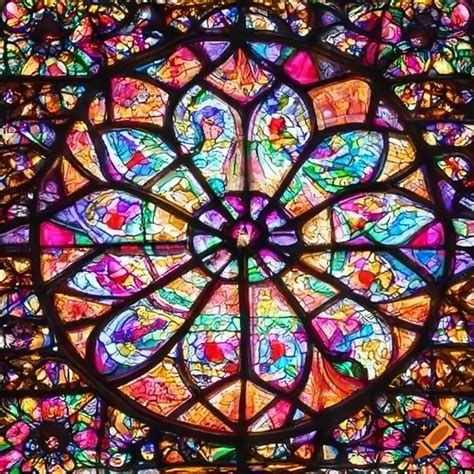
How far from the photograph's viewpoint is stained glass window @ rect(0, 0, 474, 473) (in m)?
15.9

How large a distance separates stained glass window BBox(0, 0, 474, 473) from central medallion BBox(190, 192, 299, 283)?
0.5 inches

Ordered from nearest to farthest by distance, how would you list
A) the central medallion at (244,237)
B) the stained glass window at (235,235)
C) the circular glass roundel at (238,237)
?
the stained glass window at (235,235), the circular glass roundel at (238,237), the central medallion at (244,237)

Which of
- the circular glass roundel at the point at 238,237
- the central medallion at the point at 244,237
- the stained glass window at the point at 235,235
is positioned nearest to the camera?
the stained glass window at the point at 235,235

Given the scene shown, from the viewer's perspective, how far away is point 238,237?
16.4m

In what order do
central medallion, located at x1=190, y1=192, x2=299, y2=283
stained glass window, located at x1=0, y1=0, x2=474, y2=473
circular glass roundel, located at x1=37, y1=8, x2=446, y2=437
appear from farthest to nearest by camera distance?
central medallion, located at x1=190, y1=192, x2=299, y2=283 < circular glass roundel, located at x1=37, y1=8, x2=446, y2=437 < stained glass window, located at x1=0, y1=0, x2=474, y2=473

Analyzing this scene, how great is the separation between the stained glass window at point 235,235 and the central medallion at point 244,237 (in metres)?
0.01

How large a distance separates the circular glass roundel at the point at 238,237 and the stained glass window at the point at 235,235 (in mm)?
14

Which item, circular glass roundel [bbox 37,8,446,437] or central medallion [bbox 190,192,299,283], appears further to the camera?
central medallion [bbox 190,192,299,283]

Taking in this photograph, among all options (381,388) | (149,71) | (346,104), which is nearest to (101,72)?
(149,71)

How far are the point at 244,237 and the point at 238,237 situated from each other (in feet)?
0.14

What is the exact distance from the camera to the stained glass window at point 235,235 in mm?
15891

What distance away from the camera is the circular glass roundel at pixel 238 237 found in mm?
16047

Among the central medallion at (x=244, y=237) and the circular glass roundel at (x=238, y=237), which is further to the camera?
the central medallion at (x=244, y=237)

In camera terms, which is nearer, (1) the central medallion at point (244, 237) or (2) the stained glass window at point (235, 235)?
(2) the stained glass window at point (235, 235)
